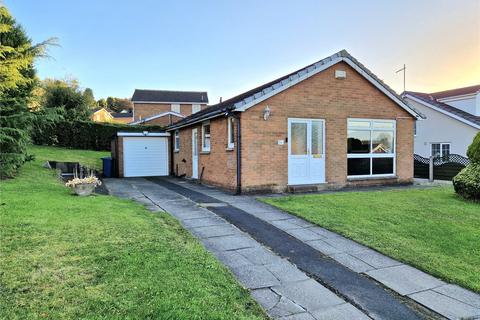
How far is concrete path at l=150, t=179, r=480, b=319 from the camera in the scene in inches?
153

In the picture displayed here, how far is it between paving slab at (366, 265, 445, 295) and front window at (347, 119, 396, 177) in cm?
885

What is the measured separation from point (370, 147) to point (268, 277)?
10.8 meters

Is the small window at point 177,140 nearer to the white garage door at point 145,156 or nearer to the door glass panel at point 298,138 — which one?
the white garage door at point 145,156

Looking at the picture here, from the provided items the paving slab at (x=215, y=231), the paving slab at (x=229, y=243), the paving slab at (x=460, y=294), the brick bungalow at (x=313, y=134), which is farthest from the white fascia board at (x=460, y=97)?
the paving slab at (x=229, y=243)

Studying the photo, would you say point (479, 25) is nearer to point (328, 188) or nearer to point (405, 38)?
point (405, 38)

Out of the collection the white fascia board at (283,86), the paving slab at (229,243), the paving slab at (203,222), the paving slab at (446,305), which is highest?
the white fascia board at (283,86)

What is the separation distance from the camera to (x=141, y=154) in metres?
19.3

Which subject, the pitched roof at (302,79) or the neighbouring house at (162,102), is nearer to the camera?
the pitched roof at (302,79)

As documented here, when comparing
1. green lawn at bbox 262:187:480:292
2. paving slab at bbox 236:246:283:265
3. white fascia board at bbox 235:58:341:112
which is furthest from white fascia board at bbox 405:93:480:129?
paving slab at bbox 236:246:283:265

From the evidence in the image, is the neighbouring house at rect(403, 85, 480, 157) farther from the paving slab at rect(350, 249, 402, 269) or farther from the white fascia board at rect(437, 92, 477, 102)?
the paving slab at rect(350, 249, 402, 269)

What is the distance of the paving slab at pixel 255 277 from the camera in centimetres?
424

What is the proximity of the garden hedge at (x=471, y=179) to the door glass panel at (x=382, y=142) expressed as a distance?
322 cm

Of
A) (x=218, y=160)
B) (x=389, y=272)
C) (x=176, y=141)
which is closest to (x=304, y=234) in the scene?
(x=389, y=272)

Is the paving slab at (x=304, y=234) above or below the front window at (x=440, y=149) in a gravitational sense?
below
